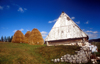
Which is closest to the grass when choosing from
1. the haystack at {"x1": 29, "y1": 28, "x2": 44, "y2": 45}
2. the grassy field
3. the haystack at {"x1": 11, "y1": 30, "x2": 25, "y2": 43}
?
the grassy field

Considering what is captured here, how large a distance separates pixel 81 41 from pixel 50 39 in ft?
19.4

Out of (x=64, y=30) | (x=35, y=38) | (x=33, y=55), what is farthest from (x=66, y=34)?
(x=35, y=38)

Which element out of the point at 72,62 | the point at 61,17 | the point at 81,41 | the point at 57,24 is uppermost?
the point at 61,17

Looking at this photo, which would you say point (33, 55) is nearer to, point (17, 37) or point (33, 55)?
point (33, 55)

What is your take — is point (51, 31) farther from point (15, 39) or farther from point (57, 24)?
point (15, 39)

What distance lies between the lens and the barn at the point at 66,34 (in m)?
13.7

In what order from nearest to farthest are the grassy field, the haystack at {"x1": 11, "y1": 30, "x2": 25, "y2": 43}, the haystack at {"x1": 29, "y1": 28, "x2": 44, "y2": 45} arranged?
1. the grassy field
2. the haystack at {"x1": 29, "y1": 28, "x2": 44, "y2": 45}
3. the haystack at {"x1": 11, "y1": 30, "x2": 25, "y2": 43}

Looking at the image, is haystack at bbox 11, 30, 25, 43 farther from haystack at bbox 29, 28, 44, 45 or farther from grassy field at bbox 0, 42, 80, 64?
grassy field at bbox 0, 42, 80, 64

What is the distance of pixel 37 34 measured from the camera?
38.6 metres

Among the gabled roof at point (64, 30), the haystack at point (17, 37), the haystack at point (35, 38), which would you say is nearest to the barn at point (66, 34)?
the gabled roof at point (64, 30)

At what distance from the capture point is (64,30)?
50.0ft

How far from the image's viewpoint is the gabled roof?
46.0 ft

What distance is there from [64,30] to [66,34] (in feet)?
3.52

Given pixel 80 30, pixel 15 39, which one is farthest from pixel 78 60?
pixel 15 39
